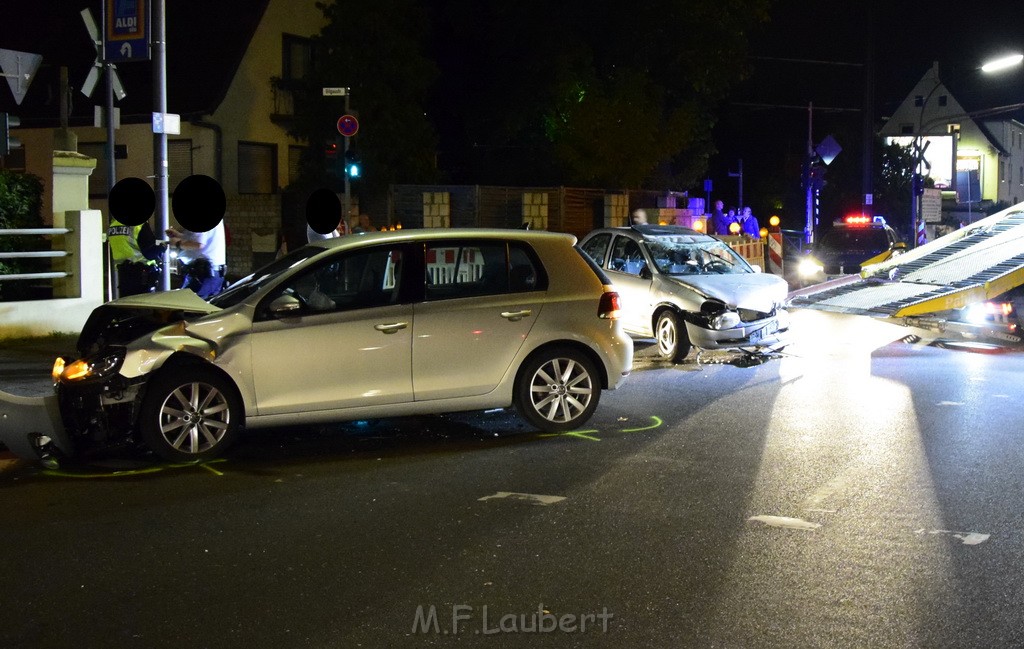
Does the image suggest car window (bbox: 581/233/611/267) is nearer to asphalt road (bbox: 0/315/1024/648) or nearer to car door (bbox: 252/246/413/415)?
asphalt road (bbox: 0/315/1024/648)

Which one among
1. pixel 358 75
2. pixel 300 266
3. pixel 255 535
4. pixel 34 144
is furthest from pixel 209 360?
pixel 34 144

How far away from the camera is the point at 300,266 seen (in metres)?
8.72

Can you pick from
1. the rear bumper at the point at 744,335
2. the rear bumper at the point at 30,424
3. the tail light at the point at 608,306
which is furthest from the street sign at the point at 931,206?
the rear bumper at the point at 30,424

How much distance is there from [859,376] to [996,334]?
2606 millimetres

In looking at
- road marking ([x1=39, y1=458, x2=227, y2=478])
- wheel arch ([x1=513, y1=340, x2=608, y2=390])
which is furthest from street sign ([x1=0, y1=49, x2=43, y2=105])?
wheel arch ([x1=513, y1=340, x2=608, y2=390])

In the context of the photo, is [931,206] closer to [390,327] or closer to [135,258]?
[135,258]

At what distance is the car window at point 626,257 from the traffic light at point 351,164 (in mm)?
7871

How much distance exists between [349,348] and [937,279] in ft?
29.1

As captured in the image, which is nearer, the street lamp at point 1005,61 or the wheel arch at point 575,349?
the wheel arch at point 575,349

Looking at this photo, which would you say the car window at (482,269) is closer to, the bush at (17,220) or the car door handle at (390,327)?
the car door handle at (390,327)

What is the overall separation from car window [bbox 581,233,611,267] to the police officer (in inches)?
204

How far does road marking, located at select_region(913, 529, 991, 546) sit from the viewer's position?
6281mm

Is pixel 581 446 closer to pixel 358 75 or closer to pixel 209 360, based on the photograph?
pixel 209 360

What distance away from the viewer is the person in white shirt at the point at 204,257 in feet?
40.3
